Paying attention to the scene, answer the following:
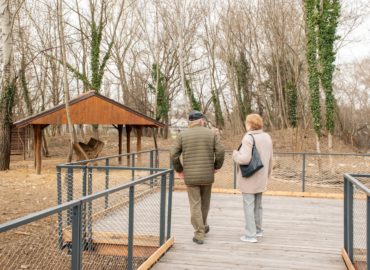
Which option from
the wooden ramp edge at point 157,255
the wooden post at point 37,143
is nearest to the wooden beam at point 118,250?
the wooden ramp edge at point 157,255

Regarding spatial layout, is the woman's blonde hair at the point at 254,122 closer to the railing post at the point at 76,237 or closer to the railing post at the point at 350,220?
the railing post at the point at 350,220

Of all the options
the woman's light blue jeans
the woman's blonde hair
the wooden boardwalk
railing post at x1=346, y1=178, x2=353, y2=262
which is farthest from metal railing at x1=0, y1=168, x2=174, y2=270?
railing post at x1=346, y1=178, x2=353, y2=262

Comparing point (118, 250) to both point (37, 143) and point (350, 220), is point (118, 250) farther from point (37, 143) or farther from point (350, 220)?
point (37, 143)

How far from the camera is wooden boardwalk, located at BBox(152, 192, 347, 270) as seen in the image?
194 inches

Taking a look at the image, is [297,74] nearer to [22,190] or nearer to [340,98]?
[340,98]

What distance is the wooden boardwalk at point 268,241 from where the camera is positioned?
4.93 m

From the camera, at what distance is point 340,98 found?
37.2 metres

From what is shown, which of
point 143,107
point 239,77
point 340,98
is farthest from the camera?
point 143,107

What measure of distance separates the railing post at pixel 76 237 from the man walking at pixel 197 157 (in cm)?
237

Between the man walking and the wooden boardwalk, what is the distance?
520 millimetres

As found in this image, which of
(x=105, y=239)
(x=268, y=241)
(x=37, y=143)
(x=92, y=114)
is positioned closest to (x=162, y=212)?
(x=105, y=239)

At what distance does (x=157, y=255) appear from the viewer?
16.3 ft

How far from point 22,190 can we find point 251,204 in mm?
9668

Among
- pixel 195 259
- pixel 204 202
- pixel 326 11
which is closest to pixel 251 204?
pixel 204 202
